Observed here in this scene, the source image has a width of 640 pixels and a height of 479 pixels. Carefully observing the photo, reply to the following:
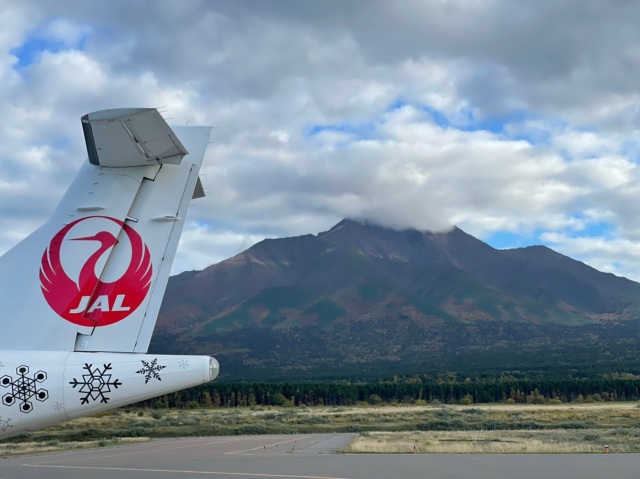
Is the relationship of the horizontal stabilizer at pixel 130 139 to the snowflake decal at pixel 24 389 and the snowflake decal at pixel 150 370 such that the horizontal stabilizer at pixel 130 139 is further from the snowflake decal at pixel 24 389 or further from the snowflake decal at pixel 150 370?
the snowflake decal at pixel 24 389

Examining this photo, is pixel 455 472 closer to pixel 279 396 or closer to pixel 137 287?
pixel 137 287

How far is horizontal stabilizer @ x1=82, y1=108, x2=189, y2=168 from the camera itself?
796cm

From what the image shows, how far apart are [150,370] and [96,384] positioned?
0.74 m

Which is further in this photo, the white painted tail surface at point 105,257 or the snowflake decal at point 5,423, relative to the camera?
the white painted tail surface at point 105,257

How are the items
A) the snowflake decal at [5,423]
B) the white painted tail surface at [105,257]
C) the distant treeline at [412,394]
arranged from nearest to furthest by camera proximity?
the snowflake decal at [5,423]
the white painted tail surface at [105,257]
the distant treeline at [412,394]

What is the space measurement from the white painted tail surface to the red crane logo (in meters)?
0.01

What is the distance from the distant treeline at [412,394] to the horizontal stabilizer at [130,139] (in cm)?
8902

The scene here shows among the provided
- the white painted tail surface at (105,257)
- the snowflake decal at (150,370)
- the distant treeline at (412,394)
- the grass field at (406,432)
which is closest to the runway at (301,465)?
the grass field at (406,432)

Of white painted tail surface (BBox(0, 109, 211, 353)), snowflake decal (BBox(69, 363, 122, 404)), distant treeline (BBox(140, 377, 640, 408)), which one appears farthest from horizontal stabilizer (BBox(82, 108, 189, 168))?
distant treeline (BBox(140, 377, 640, 408))

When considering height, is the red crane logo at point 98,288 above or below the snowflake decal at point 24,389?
above

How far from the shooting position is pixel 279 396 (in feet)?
317

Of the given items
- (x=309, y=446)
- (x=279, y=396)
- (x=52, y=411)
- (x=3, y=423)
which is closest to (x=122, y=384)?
(x=52, y=411)

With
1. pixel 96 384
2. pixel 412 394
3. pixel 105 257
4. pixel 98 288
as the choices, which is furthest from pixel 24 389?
pixel 412 394

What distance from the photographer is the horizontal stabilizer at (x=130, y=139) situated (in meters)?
7.96
